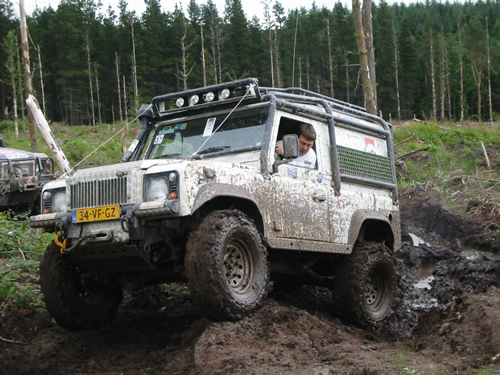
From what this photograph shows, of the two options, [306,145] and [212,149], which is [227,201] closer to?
[212,149]

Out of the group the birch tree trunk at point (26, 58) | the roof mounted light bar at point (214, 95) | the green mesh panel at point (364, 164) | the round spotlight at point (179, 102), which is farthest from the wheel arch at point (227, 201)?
the birch tree trunk at point (26, 58)

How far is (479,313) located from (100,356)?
13.6 ft

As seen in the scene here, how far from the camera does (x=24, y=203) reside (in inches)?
528

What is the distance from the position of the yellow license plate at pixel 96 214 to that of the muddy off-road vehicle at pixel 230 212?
11 mm

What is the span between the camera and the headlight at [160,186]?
4973mm

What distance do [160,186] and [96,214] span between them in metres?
0.67

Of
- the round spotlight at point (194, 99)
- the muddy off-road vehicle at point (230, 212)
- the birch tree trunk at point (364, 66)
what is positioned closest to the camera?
the muddy off-road vehicle at point (230, 212)

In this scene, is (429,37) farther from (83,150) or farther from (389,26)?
(83,150)

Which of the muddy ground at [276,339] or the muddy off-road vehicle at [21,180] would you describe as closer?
the muddy ground at [276,339]

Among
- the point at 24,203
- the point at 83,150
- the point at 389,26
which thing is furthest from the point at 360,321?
the point at 389,26

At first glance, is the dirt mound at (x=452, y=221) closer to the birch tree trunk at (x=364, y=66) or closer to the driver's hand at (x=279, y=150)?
the birch tree trunk at (x=364, y=66)

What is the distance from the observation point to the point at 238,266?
546cm

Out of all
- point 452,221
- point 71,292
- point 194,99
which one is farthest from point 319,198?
point 452,221

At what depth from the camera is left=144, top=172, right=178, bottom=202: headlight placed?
4973mm
